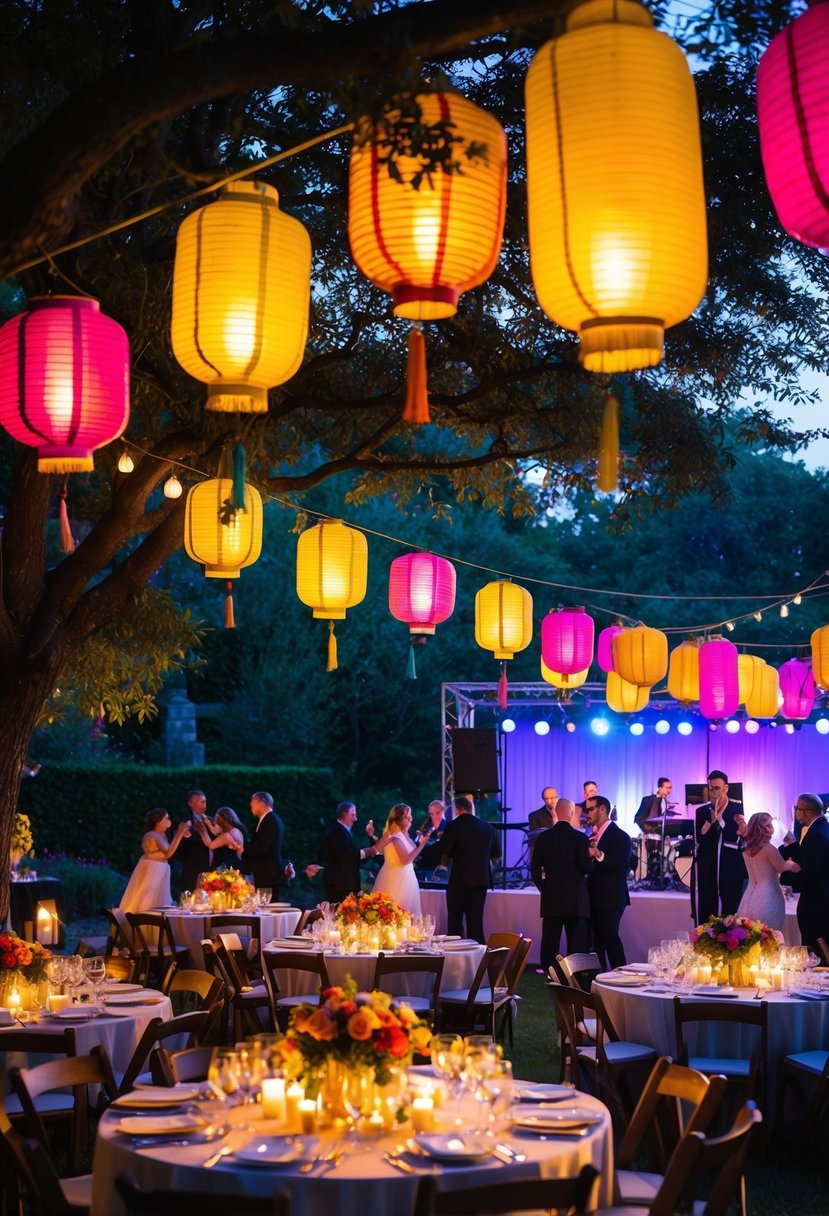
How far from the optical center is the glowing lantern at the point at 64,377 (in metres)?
5.15

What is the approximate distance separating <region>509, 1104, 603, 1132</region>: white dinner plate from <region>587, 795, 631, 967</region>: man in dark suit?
24.3 feet

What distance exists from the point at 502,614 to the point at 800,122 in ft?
26.0

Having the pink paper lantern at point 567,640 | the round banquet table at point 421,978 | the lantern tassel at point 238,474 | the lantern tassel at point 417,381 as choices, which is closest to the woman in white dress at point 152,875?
the round banquet table at point 421,978

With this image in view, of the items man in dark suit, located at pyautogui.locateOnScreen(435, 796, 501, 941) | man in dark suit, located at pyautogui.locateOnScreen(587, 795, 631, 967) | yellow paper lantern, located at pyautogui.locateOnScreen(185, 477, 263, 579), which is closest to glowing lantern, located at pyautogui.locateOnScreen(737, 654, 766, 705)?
man in dark suit, located at pyautogui.locateOnScreen(587, 795, 631, 967)

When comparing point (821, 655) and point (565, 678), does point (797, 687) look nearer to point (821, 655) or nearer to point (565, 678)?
point (565, 678)

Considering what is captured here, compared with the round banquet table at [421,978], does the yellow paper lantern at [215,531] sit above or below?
above

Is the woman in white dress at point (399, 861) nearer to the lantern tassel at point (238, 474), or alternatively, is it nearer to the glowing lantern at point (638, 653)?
the glowing lantern at point (638, 653)

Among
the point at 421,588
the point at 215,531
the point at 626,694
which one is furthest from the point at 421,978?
the point at 626,694

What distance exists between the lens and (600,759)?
2070 centimetres

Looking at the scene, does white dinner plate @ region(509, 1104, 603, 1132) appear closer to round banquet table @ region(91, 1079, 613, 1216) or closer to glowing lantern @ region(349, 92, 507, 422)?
round banquet table @ region(91, 1079, 613, 1216)

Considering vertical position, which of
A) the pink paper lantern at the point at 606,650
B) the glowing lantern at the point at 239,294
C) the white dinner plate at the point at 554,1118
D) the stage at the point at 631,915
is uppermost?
the glowing lantern at the point at 239,294

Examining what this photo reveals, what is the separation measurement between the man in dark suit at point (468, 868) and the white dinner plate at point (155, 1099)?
7810 millimetres

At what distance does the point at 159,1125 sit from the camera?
14.3ft

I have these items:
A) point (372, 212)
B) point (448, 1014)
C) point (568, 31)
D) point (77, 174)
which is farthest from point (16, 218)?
point (448, 1014)
